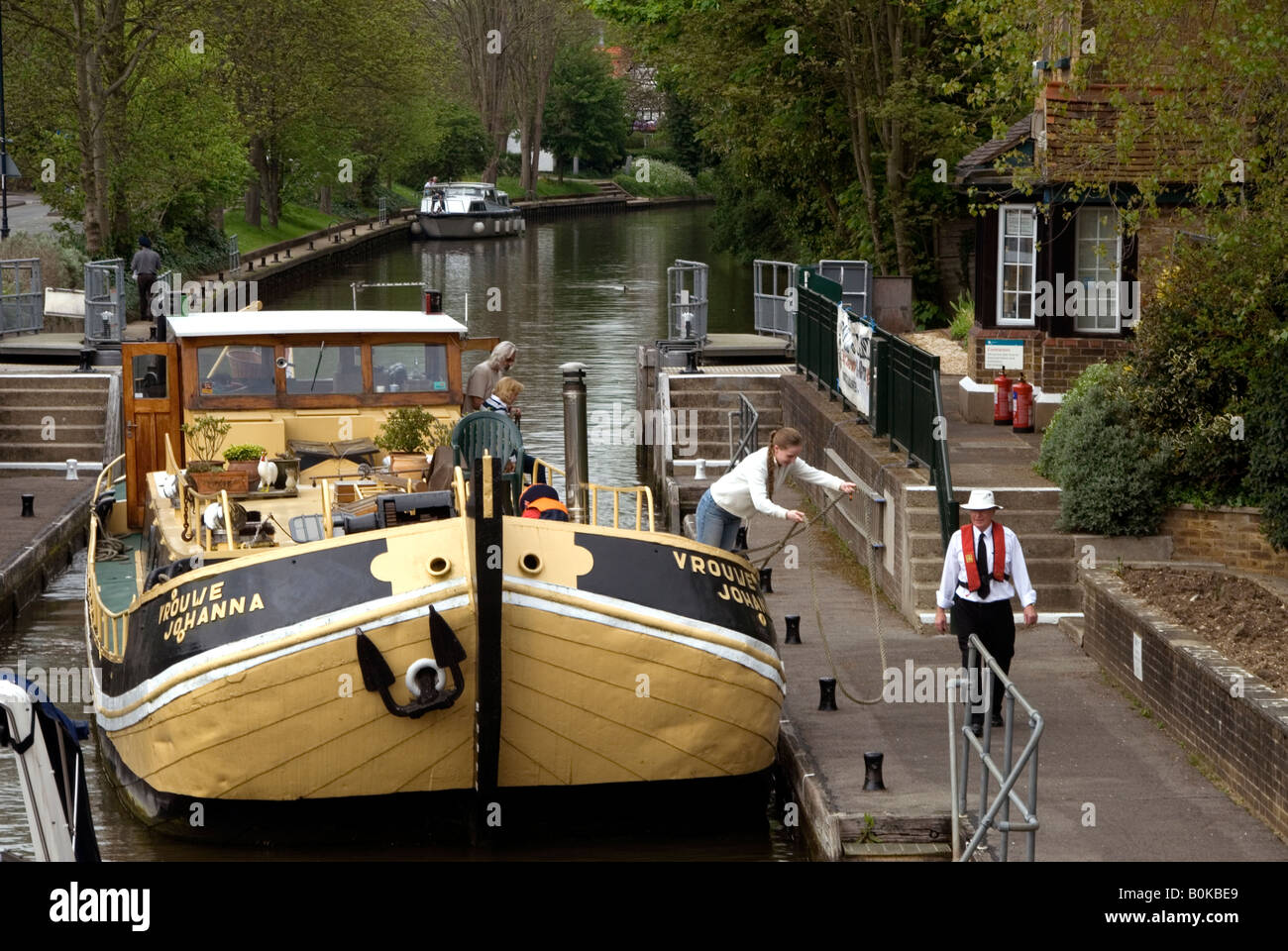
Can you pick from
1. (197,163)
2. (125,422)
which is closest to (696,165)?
(197,163)

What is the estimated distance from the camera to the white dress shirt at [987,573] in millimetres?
12797

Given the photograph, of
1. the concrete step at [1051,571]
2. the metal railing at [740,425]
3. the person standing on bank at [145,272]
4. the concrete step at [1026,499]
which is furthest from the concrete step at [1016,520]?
the person standing on bank at [145,272]

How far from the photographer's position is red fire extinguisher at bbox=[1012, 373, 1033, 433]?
21062 mm

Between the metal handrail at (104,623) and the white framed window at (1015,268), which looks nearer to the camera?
the metal handrail at (104,623)

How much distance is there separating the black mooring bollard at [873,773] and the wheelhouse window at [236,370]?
7.39m

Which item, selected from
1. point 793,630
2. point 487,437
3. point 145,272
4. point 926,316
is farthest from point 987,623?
point 145,272

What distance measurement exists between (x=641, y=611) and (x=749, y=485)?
238cm

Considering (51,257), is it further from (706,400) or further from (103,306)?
(706,400)

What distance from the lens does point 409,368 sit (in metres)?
17.4

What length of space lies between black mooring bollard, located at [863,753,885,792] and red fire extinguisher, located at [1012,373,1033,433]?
9.85 m

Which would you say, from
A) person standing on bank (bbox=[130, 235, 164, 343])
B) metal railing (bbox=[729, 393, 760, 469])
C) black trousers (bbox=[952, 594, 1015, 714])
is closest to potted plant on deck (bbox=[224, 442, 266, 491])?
black trousers (bbox=[952, 594, 1015, 714])

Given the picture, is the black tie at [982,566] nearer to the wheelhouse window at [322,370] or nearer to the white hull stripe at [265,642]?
the white hull stripe at [265,642]

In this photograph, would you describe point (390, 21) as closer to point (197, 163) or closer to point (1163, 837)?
point (197, 163)

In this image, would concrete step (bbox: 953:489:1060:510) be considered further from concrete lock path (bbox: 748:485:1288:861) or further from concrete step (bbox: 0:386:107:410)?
concrete step (bbox: 0:386:107:410)
